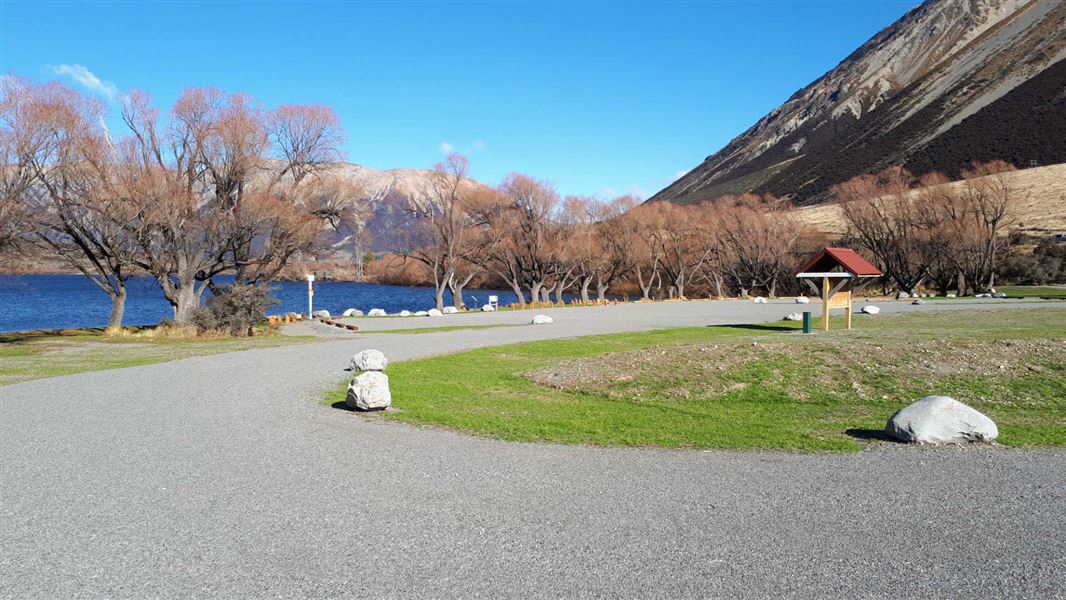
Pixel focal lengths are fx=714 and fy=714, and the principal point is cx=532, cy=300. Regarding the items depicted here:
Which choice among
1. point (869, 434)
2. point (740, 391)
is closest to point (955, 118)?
point (740, 391)

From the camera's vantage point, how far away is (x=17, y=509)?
21.6 feet

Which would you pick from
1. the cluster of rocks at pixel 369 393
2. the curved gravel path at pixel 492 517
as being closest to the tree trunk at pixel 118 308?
the curved gravel path at pixel 492 517

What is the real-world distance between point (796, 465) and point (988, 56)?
198 metres

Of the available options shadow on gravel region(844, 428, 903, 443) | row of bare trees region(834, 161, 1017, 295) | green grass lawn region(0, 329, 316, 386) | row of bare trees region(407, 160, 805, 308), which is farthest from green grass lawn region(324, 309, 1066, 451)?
row of bare trees region(834, 161, 1017, 295)

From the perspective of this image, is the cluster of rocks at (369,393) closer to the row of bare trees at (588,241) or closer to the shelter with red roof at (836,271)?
the shelter with red roof at (836,271)

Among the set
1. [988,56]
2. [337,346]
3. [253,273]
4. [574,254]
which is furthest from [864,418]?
[988,56]

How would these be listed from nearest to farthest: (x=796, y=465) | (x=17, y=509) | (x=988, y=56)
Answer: (x=17, y=509), (x=796, y=465), (x=988, y=56)

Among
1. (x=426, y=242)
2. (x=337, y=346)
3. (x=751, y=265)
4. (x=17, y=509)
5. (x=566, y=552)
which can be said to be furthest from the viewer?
(x=751, y=265)

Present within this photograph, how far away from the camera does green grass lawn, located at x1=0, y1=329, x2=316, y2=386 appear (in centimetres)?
1808

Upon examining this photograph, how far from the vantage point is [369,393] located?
11633 mm

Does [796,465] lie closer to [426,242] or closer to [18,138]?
[18,138]

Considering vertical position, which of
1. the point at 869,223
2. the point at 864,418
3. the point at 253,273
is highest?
the point at 869,223

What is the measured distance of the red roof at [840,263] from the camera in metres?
25.9

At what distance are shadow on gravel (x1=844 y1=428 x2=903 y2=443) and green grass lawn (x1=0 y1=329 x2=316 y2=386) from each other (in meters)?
16.8
